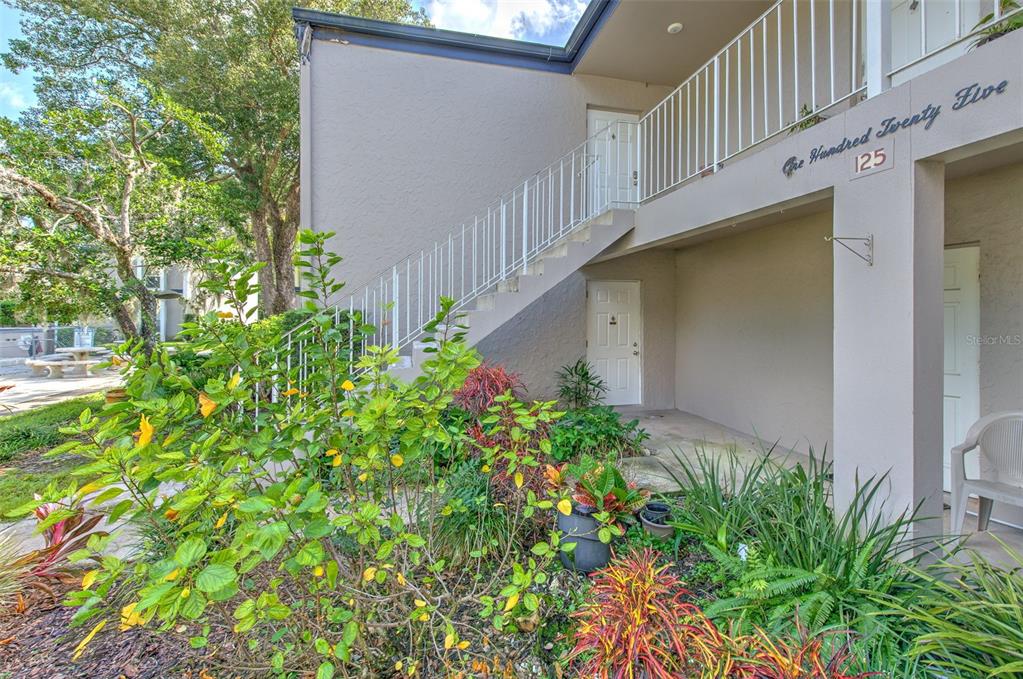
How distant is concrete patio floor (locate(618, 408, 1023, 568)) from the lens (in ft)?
10.0

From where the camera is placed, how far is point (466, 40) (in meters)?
6.84

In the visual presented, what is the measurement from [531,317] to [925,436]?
508 centimetres

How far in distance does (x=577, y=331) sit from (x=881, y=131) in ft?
16.0

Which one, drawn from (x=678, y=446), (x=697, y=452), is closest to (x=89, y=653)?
(x=697, y=452)

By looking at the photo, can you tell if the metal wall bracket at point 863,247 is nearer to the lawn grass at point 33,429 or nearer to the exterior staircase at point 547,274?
the exterior staircase at point 547,274

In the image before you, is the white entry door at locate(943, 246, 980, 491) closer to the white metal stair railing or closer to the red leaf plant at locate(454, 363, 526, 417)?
the white metal stair railing

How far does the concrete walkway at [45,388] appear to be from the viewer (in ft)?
28.5

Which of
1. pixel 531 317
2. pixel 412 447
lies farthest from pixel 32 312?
pixel 412 447

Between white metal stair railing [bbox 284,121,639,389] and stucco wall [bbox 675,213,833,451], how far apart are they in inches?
69.3

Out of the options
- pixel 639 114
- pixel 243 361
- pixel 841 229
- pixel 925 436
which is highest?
pixel 639 114

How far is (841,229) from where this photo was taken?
9.83ft

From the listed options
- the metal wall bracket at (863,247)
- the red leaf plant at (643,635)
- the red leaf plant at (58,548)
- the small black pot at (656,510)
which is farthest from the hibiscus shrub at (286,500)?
the metal wall bracket at (863,247)

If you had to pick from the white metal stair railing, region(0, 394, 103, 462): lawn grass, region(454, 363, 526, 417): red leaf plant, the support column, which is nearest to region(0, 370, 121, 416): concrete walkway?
region(0, 394, 103, 462): lawn grass

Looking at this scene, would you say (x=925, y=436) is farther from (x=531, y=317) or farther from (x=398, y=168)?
(x=398, y=168)
